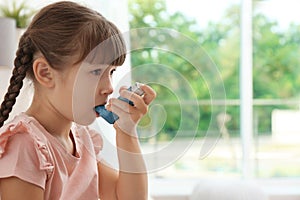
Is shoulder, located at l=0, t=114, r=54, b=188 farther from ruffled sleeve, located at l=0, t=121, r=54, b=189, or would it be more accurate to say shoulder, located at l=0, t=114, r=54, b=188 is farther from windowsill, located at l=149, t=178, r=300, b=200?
windowsill, located at l=149, t=178, r=300, b=200

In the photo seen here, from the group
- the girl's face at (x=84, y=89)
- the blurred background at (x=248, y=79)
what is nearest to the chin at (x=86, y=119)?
the girl's face at (x=84, y=89)

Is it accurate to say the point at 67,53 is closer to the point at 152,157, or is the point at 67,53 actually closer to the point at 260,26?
the point at 152,157

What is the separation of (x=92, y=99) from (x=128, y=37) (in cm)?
13

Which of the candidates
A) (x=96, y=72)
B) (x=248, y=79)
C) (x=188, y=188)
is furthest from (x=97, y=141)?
(x=248, y=79)

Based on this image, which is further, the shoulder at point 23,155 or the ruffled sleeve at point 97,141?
the ruffled sleeve at point 97,141

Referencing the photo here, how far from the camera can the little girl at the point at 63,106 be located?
3.31ft

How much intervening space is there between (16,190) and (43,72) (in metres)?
0.22

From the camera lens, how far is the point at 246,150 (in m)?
3.06

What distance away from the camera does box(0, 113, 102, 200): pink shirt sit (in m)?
1.01

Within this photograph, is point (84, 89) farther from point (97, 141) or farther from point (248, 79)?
point (248, 79)

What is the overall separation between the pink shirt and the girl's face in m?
0.08

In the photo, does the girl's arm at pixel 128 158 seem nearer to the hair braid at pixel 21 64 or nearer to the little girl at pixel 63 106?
the little girl at pixel 63 106

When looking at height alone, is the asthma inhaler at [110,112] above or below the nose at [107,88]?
below

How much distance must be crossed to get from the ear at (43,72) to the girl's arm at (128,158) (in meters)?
0.15
